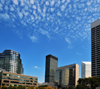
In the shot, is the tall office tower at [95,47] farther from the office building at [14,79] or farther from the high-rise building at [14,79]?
the high-rise building at [14,79]

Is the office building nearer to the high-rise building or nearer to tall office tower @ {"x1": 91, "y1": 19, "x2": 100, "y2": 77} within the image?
the high-rise building

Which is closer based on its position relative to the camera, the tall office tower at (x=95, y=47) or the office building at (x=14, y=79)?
the office building at (x=14, y=79)

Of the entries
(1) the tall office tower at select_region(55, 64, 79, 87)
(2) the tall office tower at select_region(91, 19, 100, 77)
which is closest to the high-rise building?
(1) the tall office tower at select_region(55, 64, 79, 87)

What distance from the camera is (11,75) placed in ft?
463

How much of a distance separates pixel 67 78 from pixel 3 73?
8098 centimetres

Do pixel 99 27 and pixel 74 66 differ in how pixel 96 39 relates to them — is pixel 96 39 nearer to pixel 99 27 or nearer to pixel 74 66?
pixel 99 27

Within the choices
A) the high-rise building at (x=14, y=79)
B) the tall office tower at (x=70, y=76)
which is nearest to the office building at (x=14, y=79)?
the high-rise building at (x=14, y=79)

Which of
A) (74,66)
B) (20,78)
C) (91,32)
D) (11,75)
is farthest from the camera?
(91,32)

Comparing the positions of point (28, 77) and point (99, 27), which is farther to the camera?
point (99, 27)

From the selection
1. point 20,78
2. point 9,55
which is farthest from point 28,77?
point 9,55

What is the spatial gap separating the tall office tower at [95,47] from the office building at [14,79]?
75.2 metres

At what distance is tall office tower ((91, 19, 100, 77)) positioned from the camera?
16738cm

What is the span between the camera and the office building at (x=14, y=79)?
426ft

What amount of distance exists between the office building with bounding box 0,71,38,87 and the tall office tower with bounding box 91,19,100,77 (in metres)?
75.2
